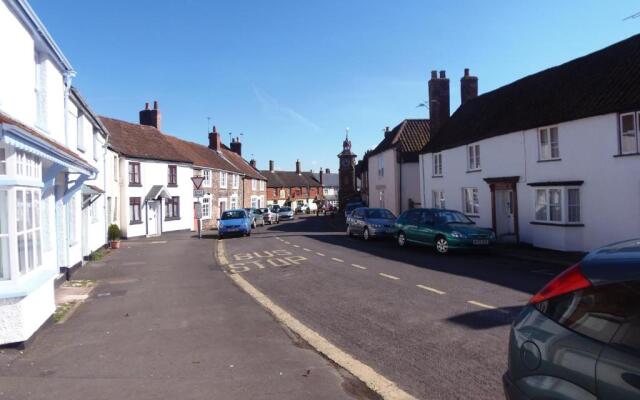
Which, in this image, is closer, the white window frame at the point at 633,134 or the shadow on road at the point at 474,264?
the shadow on road at the point at 474,264

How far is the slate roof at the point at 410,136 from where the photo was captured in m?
33.8

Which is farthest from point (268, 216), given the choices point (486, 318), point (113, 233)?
point (486, 318)

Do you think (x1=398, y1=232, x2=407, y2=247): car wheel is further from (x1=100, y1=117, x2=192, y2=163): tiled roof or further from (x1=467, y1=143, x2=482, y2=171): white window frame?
(x1=100, y1=117, x2=192, y2=163): tiled roof

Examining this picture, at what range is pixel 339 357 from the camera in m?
5.60

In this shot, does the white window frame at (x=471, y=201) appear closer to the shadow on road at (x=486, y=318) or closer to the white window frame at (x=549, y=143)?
the white window frame at (x=549, y=143)

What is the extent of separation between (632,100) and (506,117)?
704 cm

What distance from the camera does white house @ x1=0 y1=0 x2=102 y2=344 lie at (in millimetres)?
5965

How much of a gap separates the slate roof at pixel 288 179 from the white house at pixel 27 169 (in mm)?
75186

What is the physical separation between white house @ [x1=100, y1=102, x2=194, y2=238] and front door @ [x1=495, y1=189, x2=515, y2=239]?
753 inches

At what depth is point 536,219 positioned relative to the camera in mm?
18250

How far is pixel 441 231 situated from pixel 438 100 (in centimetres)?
1584

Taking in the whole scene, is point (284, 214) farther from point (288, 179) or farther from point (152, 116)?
point (288, 179)

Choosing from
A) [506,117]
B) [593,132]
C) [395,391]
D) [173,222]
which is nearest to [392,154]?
[506,117]

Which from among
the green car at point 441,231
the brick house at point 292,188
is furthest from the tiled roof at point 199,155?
the brick house at point 292,188
